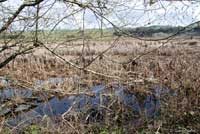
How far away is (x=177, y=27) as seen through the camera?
461 centimetres

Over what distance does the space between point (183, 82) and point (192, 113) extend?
1.52 m

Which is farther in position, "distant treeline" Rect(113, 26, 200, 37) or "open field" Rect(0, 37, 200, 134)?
"open field" Rect(0, 37, 200, 134)

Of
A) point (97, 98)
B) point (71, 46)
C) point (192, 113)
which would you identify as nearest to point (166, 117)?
point (192, 113)

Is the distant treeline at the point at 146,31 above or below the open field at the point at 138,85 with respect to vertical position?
above

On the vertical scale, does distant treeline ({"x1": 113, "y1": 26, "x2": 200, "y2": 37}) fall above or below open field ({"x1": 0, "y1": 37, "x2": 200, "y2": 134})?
above

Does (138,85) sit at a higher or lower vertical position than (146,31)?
lower

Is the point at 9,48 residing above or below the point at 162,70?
above

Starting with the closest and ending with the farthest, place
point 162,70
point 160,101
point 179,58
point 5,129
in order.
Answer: point 5,129 → point 160,101 → point 162,70 → point 179,58

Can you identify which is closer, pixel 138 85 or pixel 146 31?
pixel 146 31

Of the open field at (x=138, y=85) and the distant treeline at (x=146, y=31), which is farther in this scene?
the open field at (x=138, y=85)

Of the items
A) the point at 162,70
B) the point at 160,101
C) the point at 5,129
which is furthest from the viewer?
the point at 162,70

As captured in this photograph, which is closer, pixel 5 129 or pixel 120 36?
pixel 120 36

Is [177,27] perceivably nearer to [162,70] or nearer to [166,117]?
[166,117]

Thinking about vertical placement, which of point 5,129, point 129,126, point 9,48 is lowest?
point 129,126
